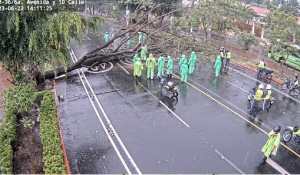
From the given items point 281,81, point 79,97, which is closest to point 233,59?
point 281,81

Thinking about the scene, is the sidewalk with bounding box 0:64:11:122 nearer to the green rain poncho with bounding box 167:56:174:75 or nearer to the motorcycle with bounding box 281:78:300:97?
the green rain poncho with bounding box 167:56:174:75

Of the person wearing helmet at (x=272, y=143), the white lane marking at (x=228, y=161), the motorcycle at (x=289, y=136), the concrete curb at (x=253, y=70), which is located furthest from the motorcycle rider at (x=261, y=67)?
the white lane marking at (x=228, y=161)

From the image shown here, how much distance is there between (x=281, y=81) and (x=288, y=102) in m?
3.12

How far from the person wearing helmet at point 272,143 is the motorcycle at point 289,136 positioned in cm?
152

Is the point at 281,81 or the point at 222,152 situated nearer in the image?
the point at 222,152

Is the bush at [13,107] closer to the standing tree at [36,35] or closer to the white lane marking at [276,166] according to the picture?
the standing tree at [36,35]

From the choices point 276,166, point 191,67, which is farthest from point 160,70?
point 276,166

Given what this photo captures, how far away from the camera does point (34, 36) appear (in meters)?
13.1

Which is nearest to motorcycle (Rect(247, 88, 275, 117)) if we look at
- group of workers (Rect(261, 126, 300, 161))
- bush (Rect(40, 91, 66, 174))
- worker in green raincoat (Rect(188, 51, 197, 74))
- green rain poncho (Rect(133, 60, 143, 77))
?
group of workers (Rect(261, 126, 300, 161))

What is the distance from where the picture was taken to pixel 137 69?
1900 centimetres

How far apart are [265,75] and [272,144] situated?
352 inches

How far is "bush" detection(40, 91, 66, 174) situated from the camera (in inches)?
399

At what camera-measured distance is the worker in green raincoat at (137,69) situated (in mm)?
18734

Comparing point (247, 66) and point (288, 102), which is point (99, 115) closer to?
point (288, 102)
